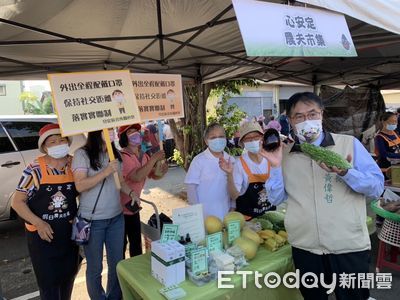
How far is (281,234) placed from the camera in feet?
7.98

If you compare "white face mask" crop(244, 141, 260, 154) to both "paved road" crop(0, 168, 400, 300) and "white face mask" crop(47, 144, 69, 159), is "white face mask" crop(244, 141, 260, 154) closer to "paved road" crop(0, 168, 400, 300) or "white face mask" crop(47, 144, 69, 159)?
"white face mask" crop(47, 144, 69, 159)

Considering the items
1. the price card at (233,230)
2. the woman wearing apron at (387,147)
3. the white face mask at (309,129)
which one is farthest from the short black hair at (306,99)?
the woman wearing apron at (387,147)

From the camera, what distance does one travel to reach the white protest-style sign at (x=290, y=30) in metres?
1.77

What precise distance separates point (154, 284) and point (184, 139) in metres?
5.67

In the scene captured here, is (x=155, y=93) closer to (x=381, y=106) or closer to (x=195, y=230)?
(x=195, y=230)

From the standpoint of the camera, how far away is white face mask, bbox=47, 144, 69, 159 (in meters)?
2.33

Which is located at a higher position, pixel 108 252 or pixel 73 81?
pixel 73 81

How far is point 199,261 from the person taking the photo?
1.91 m

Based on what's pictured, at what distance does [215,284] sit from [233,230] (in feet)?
1.57

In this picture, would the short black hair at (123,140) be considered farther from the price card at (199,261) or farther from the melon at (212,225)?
the price card at (199,261)

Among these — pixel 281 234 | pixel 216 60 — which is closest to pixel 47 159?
pixel 281 234

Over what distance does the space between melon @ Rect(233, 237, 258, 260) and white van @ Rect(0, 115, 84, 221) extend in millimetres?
3528

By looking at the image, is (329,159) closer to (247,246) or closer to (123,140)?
(247,246)

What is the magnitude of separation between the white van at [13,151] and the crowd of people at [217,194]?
258 centimetres
